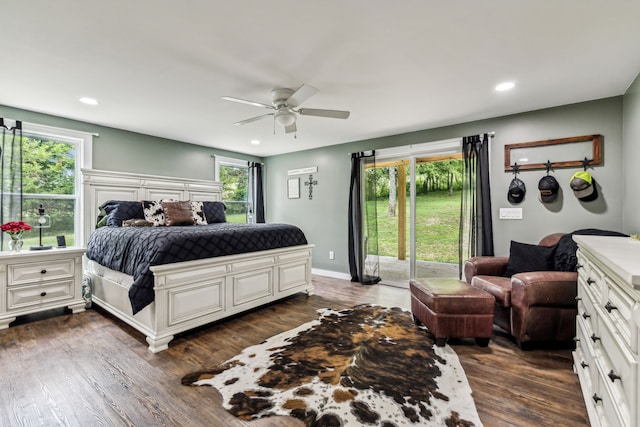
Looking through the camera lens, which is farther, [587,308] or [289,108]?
[289,108]

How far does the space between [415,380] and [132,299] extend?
7.51 feet

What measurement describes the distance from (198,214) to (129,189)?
105cm

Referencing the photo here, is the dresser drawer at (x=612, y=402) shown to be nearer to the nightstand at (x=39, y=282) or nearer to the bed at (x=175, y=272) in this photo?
the bed at (x=175, y=272)

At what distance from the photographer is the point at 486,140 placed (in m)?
3.64

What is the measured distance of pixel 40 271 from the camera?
3.05m

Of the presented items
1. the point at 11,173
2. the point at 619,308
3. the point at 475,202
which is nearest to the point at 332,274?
the point at 475,202

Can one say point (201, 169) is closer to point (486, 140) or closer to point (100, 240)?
point (100, 240)

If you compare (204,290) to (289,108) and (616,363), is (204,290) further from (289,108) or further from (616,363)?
(616,363)

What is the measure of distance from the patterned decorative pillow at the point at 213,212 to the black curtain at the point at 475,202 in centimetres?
355


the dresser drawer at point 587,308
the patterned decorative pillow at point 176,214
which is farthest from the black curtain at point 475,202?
the patterned decorative pillow at point 176,214

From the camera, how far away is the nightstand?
285cm

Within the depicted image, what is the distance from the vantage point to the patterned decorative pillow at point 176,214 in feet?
12.7

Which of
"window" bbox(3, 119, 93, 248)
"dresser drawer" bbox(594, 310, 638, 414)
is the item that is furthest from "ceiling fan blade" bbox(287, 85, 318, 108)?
"window" bbox(3, 119, 93, 248)

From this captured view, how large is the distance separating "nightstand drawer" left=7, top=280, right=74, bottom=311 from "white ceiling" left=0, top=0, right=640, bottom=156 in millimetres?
1982
